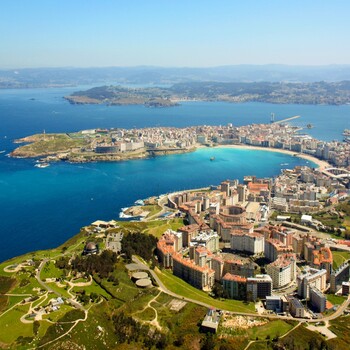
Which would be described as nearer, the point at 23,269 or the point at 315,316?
the point at 315,316

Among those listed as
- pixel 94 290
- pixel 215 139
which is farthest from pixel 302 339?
pixel 215 139

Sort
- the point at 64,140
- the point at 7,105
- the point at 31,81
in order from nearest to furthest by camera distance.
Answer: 1. the point at 64,140
2. the point at 7,105
3. the point at 31,81

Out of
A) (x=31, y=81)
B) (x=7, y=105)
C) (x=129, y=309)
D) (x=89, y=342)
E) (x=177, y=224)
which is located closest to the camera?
(x=89, y=342)

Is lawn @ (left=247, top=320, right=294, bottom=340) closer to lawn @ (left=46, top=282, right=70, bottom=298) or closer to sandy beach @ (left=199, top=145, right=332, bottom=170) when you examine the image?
lawn @ (left=46, top=282, right=70, bottom=298)

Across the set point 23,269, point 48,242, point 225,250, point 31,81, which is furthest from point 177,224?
point 31,81

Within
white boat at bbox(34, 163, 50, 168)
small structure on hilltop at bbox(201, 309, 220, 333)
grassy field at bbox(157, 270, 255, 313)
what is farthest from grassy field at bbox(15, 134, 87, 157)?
small structure on hilltop at bbox(201, 309, 220, 333)

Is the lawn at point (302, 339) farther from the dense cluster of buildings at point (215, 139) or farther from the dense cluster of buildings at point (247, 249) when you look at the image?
the dense cluster of buildings at point (215, 139)

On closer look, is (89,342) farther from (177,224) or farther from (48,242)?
(177,224)
